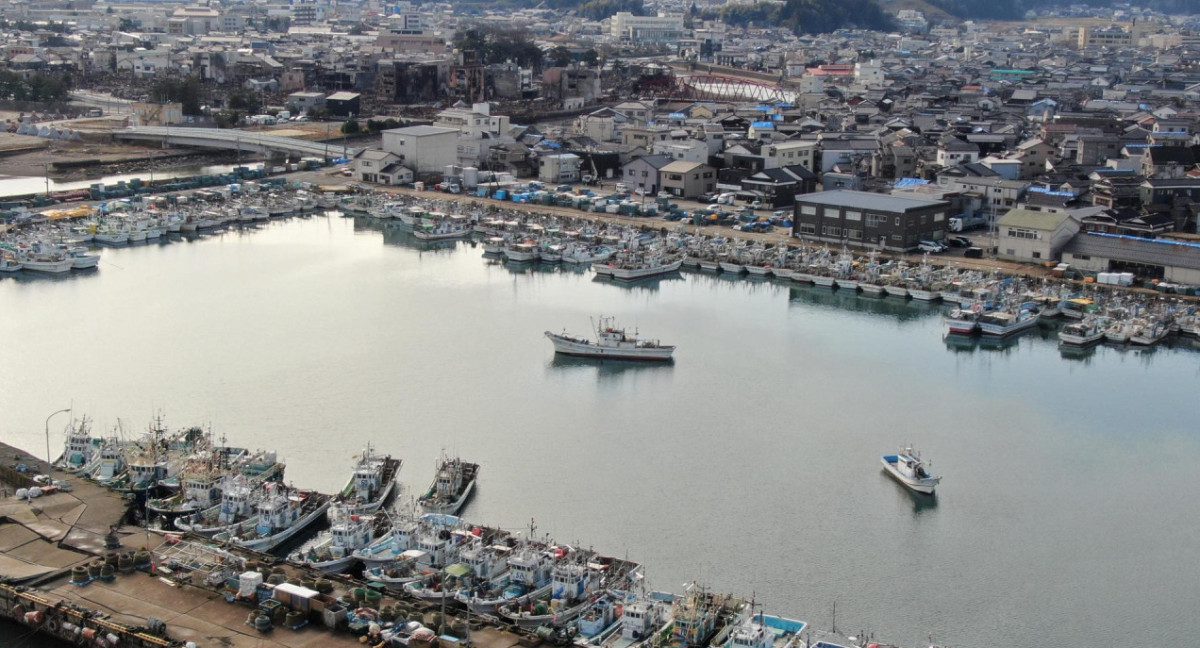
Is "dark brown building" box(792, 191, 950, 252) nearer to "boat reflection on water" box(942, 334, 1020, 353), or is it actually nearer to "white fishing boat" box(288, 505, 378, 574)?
"boat reflection on water" box(942, 334, 1020, 353)

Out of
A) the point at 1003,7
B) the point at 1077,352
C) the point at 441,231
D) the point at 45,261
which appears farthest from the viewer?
the point at 1003,7

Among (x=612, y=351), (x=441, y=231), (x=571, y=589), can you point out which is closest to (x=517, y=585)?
(x=571, y=589)

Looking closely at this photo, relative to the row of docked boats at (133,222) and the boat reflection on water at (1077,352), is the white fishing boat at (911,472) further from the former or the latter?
the row of docked boats at (133,222)

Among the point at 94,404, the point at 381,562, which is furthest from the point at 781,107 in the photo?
the point at 381,562

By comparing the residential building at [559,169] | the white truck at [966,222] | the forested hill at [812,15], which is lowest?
the white truck at [966,222]

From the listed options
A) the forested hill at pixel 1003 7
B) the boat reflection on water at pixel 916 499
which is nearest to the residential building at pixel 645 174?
the boat reflection on water at pixel 916 499

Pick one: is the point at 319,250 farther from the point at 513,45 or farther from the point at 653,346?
the point at 513,45

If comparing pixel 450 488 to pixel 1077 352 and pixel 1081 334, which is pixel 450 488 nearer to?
pixel 1077 352
